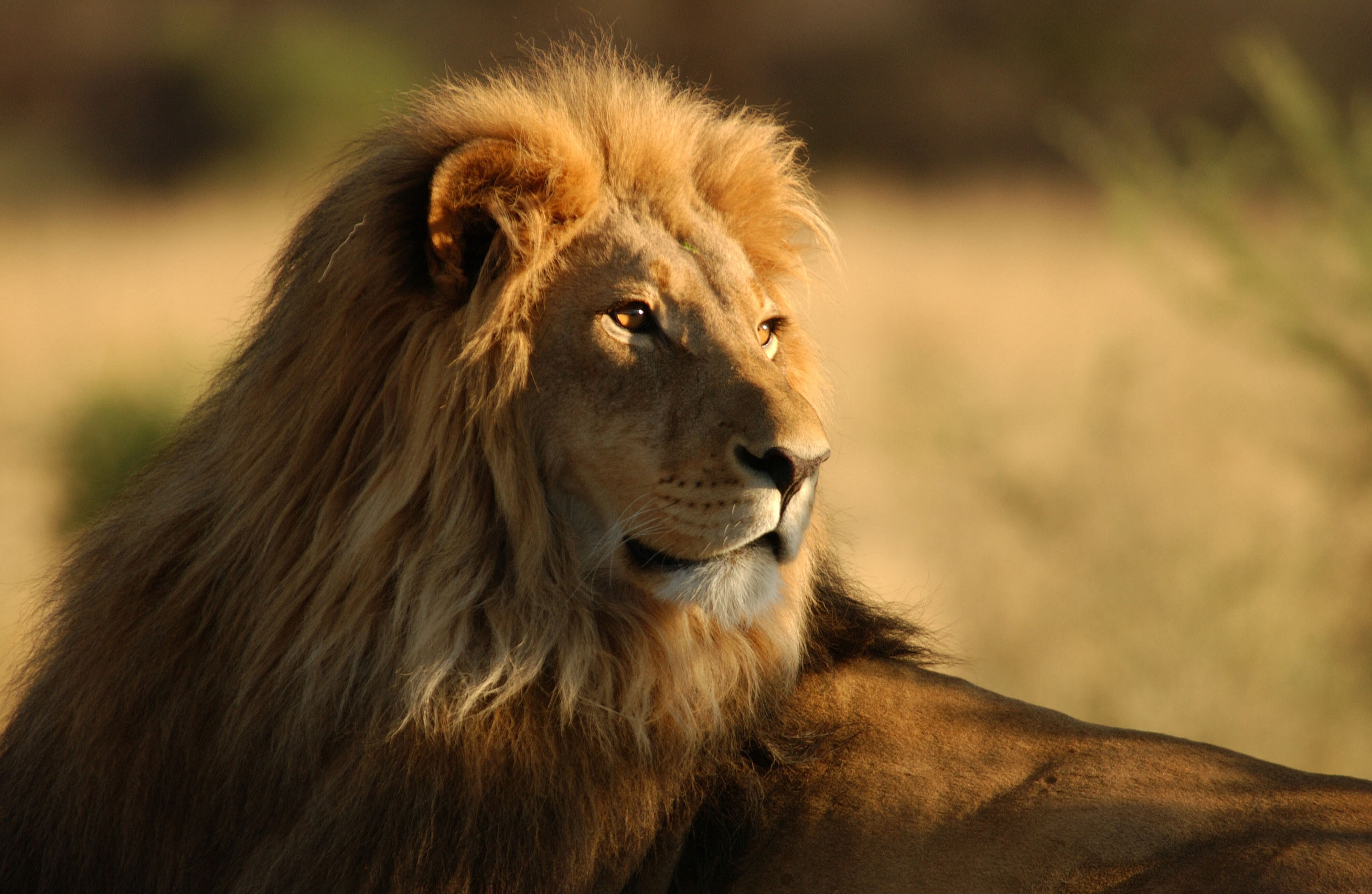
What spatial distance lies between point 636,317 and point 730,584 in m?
0.64

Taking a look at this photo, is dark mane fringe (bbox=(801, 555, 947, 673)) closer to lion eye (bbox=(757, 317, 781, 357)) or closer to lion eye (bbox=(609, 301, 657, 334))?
lion eye (bbox=(757, 317, 781, 357))

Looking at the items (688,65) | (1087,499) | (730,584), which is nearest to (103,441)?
(1087,499)

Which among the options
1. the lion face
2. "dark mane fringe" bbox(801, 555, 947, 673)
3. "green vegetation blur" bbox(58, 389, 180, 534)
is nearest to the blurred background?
"green vegetation blur" bbox(58, 389, 180, 534)

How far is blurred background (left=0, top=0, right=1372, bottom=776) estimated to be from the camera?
815 centimetres

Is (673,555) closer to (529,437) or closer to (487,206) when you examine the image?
(529,437)

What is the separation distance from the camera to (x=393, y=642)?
9.14 ft

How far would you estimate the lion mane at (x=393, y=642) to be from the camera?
2744mm

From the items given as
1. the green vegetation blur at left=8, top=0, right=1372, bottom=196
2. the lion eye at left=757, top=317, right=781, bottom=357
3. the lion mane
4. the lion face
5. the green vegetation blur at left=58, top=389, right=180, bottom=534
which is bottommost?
the green vegetation blur at left=58, top=389, right=180, bottom=534

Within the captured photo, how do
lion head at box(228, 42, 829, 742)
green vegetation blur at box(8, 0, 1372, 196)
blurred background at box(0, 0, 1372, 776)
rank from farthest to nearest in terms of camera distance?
green vegetation blur at box(8, 0, 1372, 196)
blurred background at box(0, 0, 1372, 776)
lion head at box(228, 42, 829, 742)

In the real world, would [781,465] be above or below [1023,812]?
above

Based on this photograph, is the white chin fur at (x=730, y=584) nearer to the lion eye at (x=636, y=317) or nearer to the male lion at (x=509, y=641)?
the male lion at (x=509, y=641)

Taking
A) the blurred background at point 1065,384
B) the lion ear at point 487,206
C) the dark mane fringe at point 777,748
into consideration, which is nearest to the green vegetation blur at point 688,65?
the blurred background at point 1065,384

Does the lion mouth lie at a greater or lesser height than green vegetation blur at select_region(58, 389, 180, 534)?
greater

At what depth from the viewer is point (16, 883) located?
9.88ft
